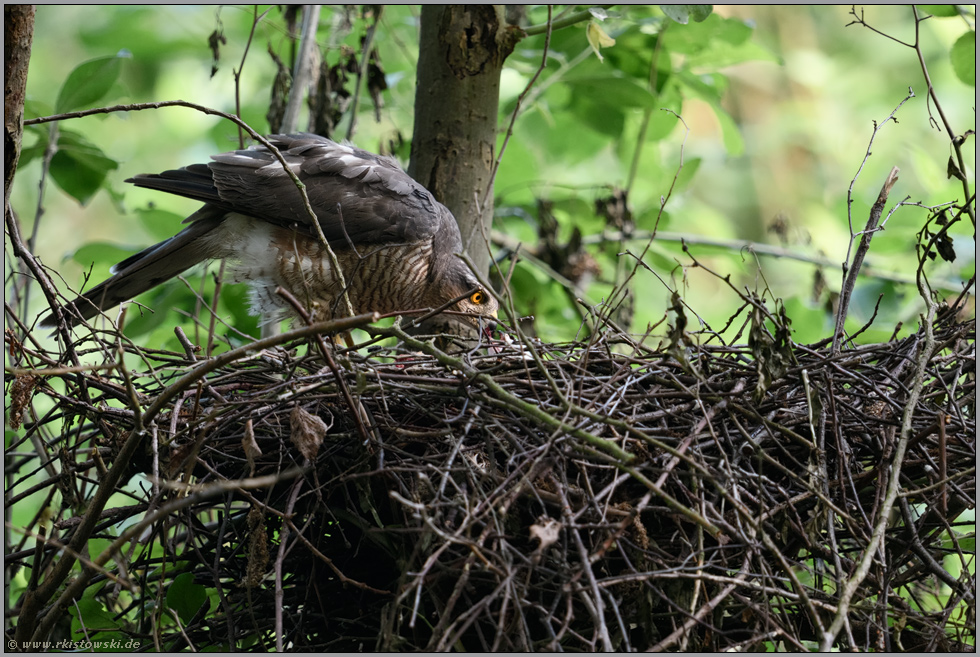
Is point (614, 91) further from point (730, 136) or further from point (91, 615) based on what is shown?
point (91, 615)

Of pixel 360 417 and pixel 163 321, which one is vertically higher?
pixel 360 417

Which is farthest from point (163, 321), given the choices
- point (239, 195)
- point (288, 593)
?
point (288, 593)

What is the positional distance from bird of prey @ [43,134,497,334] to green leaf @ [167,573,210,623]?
1374 mm

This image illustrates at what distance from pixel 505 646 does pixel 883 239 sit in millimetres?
3166

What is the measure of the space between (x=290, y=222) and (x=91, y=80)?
1.05 metres

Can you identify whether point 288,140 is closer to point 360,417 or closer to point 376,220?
point 376,220

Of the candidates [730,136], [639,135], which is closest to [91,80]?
[639,135]

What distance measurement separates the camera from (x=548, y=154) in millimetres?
5152

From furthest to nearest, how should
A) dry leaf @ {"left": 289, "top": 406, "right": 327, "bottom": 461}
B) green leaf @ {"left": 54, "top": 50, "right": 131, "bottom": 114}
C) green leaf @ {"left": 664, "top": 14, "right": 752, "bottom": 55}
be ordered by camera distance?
green leaf @ {"left": 664, "top": 14, "right": 752, "bottom": 55}
green leaf @ {"left": 54, "top": 50, "right": 131, "bottom": 114}
dry leaf @ {"left": 289, "top": 406, "right": 327, "bottom": 461}

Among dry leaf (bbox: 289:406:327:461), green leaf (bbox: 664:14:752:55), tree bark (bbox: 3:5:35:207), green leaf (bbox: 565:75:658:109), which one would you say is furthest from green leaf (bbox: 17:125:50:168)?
green leaf (bbox: 664:14:752:55)

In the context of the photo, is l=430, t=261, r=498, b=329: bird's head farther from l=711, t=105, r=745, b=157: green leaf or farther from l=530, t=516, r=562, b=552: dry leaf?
l=530, t=516, r=562, b=552: dry leaf

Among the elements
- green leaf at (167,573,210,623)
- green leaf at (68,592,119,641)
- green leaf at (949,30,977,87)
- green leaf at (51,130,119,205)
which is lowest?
green leaf at (68,592,119,641)

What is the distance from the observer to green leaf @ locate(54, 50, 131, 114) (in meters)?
3.50

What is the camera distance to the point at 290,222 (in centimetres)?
370
